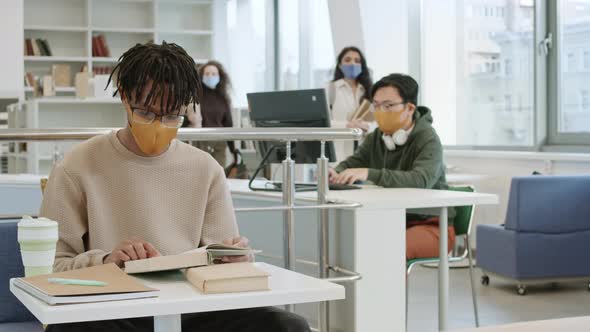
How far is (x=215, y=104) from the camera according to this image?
6.88 metres

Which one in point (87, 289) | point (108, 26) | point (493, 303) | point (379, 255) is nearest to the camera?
point (87, 289)

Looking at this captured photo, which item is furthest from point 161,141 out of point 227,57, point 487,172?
point 227,57

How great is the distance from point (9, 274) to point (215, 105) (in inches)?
176

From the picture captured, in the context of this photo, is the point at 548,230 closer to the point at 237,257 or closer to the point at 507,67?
the point at 507,67

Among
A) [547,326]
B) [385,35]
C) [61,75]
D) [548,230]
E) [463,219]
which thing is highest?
[385,35]

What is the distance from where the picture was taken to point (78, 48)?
11211 mm

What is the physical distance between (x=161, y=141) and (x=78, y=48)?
9349 millimetres

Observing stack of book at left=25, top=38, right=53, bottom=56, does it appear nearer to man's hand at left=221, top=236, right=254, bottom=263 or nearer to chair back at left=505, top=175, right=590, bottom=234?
chair back at left=505, top=175, right=590, bottom=234

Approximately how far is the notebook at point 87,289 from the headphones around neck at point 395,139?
8.11ft

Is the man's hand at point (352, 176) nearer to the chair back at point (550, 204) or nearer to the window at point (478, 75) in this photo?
the chair back at point (550, 204)

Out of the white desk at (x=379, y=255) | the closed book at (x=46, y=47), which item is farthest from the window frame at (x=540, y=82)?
the closed book at (x=46, y=47)

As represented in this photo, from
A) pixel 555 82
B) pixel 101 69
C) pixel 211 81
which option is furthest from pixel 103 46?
pixel 555 82

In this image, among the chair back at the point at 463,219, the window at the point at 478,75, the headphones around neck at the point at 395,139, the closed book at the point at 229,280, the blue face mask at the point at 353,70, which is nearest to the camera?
the closed book at the point at 229,280

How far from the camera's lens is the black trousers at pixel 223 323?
2045 millimetres
